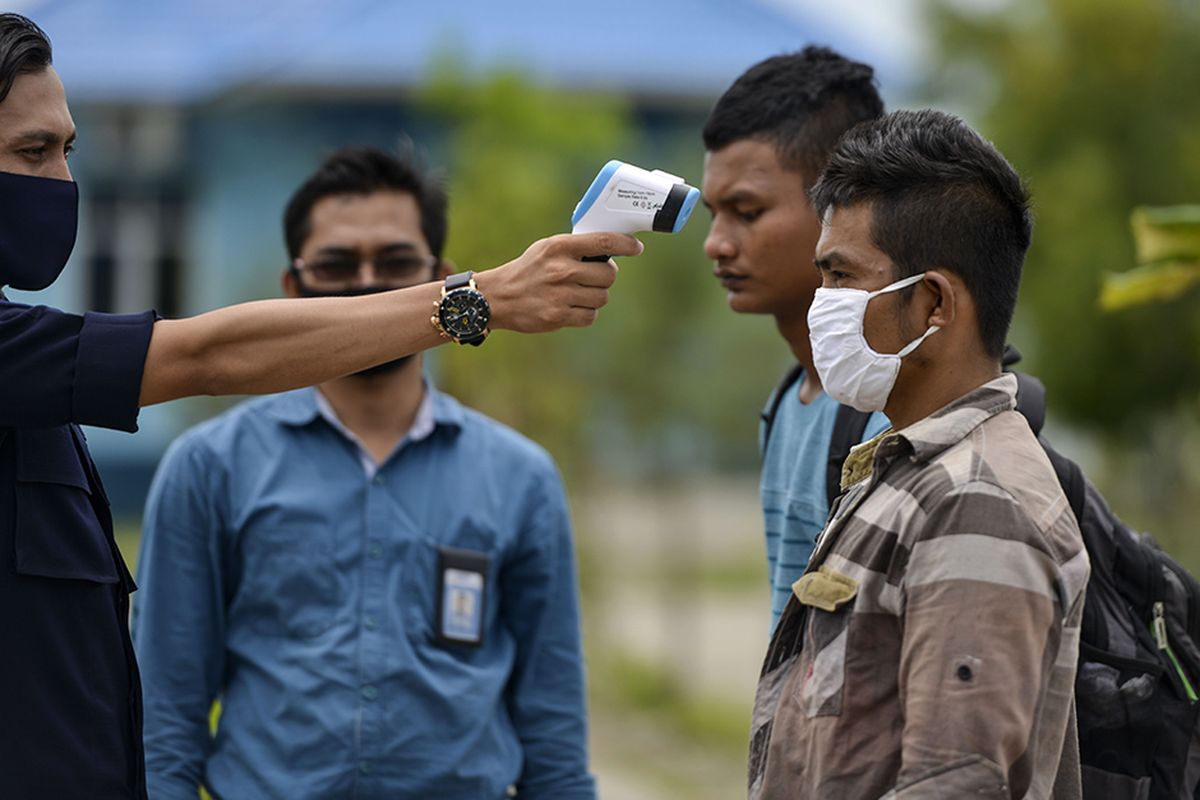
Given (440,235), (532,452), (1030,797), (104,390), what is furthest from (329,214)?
(1030,797)

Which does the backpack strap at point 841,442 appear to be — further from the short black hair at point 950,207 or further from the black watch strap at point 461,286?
the black watch strap at point 461,286

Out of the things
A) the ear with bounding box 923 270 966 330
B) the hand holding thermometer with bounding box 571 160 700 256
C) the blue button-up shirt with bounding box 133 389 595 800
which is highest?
the hand holding thermometer with bounding box 571 160 700 256

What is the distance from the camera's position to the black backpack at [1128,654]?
8.71ft

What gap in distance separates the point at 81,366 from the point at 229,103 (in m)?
18.3

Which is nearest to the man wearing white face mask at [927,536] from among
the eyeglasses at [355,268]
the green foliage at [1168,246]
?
the eyeglasses at [355,268]

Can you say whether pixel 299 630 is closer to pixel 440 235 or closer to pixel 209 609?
pixel 209 609

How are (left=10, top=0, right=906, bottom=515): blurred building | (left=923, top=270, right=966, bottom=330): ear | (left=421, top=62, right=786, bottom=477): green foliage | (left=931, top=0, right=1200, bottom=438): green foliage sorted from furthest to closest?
(left=10, top=0, right=906, bottom=515): blurred building < (left=421, top=62, right=786, bottom=477): green foliage < (left=931, top=0, right=1200, bottom=438): green foliage < (left=923, top=270, right=966, bottom=330): ear

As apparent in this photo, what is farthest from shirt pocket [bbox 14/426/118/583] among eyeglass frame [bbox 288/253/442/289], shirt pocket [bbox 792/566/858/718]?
shirt pocket [bbox 792/566/858/718]

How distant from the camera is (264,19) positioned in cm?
2162

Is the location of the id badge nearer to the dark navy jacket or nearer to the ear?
the dark navy jacket

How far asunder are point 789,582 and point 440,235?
1.45 meters

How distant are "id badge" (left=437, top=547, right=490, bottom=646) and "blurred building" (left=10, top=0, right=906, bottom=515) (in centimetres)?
1611

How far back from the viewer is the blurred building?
1983cm

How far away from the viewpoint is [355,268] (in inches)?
147
